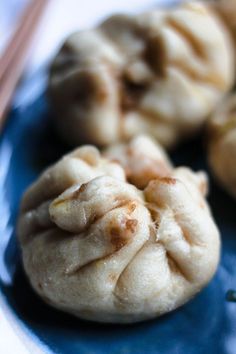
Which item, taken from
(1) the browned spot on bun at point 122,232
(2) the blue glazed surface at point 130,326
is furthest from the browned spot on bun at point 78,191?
(2) the blue glazed surface at point 130,326

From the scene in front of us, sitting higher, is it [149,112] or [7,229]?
[7,229]

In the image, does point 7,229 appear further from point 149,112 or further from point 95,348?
point 149,112

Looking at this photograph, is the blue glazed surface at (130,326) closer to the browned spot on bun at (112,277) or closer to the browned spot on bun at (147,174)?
the browned spot on bun at (112,277)

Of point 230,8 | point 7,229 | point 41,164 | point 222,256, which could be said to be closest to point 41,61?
point 41,164

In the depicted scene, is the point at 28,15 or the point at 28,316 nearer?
the point at 28,316

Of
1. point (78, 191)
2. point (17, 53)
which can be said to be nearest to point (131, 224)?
point (78, 191)

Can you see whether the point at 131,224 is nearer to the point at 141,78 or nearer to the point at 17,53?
the point at 141,78
